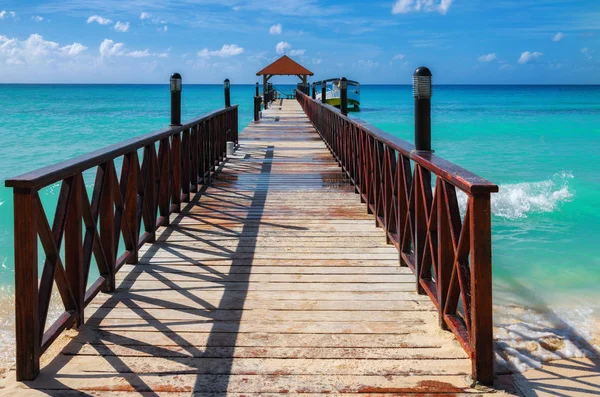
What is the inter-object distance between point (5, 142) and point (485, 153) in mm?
22563

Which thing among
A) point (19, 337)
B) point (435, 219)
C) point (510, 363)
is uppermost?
point (435, 219)

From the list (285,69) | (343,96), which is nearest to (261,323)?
(343,96)

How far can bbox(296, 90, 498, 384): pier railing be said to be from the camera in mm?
2443

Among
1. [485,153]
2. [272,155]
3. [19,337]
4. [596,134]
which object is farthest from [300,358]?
[596,134]

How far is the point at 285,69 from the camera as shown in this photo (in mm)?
30922

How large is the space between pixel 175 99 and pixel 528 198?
9.08 m

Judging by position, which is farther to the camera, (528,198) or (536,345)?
(528,198)

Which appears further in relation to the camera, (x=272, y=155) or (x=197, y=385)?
(x=272, y=155)

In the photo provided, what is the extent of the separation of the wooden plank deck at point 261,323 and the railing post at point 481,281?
170 mm

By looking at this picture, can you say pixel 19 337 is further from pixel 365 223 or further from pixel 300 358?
pixel 365 223

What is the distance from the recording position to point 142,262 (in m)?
4.38

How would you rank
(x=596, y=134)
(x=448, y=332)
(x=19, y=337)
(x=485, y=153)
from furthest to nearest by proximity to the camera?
(x=596, y=134)
(x=485, y=153)
(x=448, y=332)
(x=19, y=337)

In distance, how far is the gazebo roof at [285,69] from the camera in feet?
100.0

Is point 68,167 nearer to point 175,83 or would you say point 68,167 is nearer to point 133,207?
point 133,207
